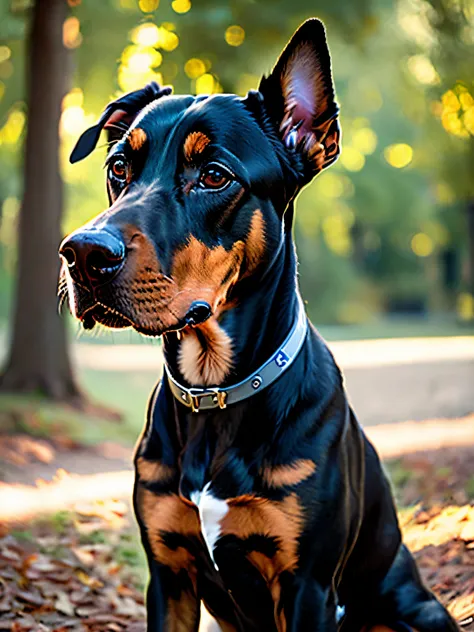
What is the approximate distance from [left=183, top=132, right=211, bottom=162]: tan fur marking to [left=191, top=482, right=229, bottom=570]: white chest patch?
1.12 metres

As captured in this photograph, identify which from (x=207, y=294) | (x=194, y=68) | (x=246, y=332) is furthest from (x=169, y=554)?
(x=194, y=68)

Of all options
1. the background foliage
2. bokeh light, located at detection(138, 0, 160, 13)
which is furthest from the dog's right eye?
bokeh light, located at detection(138, 0, 160, 13)

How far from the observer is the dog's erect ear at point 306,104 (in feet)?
9.75

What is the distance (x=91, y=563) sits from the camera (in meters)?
5.08

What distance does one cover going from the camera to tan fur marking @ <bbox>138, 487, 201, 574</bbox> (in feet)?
9.48

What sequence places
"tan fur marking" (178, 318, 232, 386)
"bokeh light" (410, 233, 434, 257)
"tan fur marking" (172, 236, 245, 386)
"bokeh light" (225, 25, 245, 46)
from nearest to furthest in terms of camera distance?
"tan fur marking" (172, 236, 245, 386)
"tan fur marking" (178, 318, 232, 386)
"bokeh light" (225, 25, 245, 46)
"bokeh light" (410, 233, 434, 257)

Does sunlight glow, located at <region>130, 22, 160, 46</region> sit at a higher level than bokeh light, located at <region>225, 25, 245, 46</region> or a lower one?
higher

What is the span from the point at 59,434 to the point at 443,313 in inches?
855

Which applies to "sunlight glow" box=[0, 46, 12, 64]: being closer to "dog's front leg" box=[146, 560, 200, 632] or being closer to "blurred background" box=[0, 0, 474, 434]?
"blurred background" box=[0, 0, 474, 434]

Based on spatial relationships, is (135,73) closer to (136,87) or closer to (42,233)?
(136,87)

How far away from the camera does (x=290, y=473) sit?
9.24ft

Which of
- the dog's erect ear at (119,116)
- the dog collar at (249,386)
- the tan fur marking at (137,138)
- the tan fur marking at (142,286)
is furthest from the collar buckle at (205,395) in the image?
the dog's erect ear at (119,116)

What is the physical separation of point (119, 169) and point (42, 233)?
21.2ft

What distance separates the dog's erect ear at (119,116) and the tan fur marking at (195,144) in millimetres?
589
